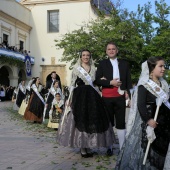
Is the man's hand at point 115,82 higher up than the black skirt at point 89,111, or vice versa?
the man's hand at point 115,82

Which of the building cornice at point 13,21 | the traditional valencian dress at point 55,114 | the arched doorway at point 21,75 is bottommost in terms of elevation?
the traditional valencian dress at point 55,114

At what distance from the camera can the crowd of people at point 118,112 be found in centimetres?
312

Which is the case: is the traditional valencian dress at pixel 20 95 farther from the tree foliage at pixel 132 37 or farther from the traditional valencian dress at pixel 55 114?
the tree foliage at pixel 132 37

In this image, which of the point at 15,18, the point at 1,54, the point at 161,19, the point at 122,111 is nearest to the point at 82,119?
the point at 122,111

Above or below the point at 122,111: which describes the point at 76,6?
above

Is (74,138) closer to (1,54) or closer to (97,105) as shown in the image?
(97,105)

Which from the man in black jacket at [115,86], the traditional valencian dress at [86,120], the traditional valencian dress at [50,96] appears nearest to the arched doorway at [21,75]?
the traditional valencian dress at [50,96]

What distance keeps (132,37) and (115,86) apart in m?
17.4

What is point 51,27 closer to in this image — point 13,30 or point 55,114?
point 13,30

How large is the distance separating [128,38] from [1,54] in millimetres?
9963

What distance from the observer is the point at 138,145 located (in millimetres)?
3172

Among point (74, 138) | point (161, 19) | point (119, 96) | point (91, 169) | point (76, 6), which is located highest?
point (76, 6)

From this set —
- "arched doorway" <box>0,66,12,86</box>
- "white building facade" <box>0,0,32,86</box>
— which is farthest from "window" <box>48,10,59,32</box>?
"arched doorway" <box>0,66,12,86</box>

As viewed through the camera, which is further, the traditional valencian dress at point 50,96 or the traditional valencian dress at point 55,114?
the traditional valencian dress at point 50,96
